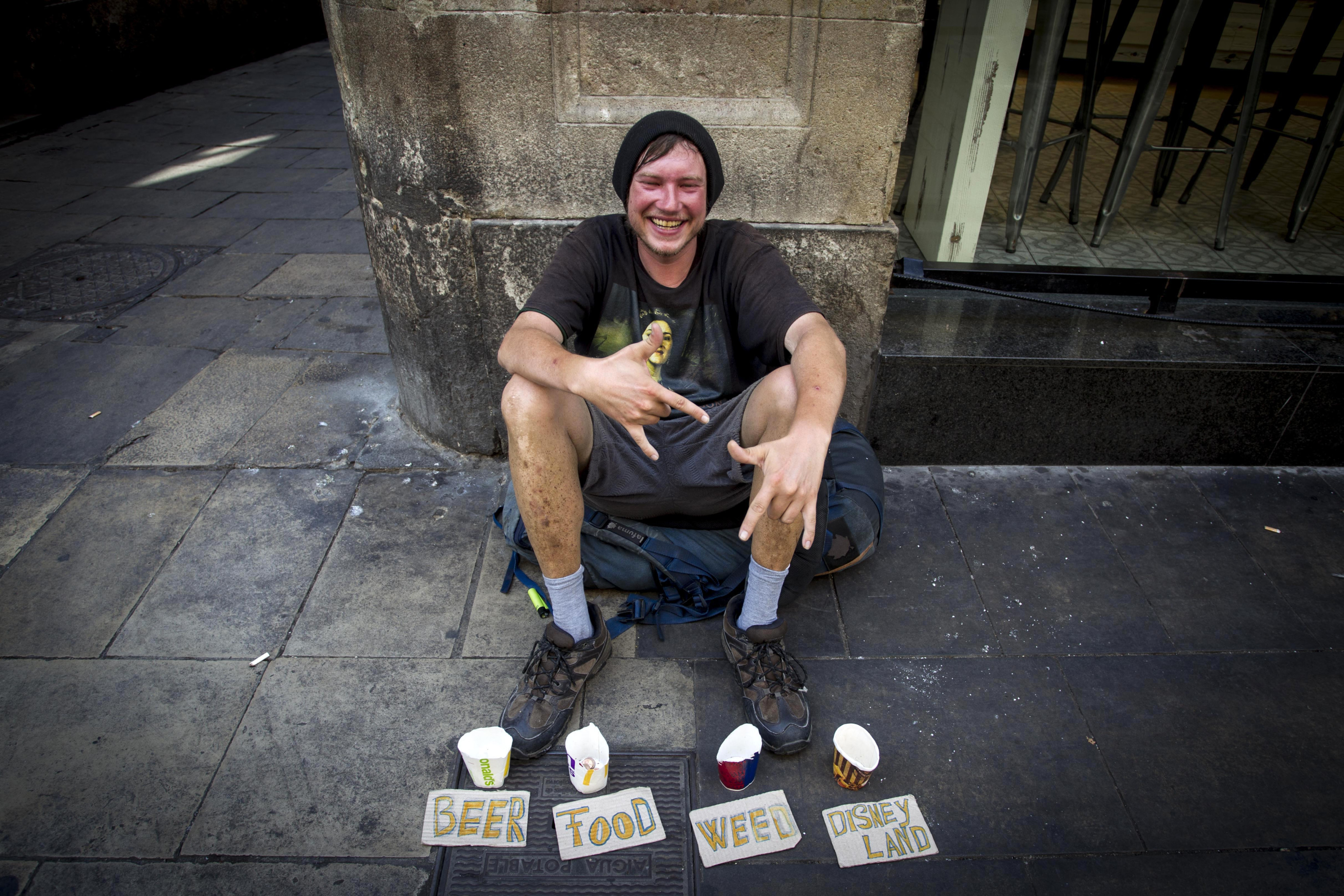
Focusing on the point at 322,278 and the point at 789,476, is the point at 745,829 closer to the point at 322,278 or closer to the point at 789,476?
the point at 789,476

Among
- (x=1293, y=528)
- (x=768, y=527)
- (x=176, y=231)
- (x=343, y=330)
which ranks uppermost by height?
(x=768, y=527)

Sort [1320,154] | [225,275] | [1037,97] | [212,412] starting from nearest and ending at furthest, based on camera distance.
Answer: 1. [212,412]
2. [1037,97]
3. [1320,154]
4. [225,275]

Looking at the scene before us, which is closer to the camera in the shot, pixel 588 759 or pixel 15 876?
pixel 15 876

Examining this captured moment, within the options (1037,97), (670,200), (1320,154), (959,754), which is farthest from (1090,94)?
(959,754)

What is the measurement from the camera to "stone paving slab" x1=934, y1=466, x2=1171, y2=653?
246 centimetres

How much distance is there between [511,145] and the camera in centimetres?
260

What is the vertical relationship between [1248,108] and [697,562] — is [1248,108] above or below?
above

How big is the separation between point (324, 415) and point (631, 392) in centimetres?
210

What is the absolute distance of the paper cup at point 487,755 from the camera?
1.91 metres

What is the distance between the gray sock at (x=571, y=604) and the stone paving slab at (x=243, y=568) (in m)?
0.88

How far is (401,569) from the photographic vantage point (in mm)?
2637

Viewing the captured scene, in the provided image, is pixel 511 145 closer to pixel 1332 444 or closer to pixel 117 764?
pixel 117 764

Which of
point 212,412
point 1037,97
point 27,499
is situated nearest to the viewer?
point 27,499

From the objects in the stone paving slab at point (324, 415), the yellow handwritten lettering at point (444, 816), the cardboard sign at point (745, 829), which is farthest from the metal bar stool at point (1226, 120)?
the yellow handwritten lettering at point (444, 816)
